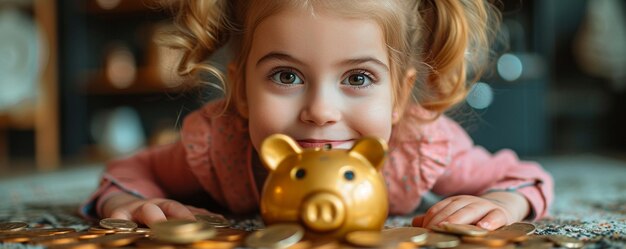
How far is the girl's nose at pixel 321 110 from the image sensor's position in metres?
0.63

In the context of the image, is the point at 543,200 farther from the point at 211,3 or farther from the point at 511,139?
the point at 511,139

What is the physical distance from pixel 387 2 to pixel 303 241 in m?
0.31

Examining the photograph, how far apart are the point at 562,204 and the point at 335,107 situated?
1.65 feet

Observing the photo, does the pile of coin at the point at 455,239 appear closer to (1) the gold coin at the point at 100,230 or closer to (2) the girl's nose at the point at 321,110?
(2) the girl's nose at the point at 321,110

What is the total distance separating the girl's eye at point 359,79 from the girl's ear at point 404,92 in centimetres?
10

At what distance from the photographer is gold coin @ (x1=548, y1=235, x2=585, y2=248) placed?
0.55 meters

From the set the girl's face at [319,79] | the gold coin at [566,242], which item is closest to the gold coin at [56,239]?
the girl's face at [319,79]

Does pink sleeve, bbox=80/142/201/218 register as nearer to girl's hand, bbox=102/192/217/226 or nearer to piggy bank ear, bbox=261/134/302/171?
girl's hand, bbox=102/192/217/226

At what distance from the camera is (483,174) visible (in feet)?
2.92

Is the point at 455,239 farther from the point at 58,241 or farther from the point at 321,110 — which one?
the point at 58,241

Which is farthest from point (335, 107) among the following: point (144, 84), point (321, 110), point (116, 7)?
point (116, 7)

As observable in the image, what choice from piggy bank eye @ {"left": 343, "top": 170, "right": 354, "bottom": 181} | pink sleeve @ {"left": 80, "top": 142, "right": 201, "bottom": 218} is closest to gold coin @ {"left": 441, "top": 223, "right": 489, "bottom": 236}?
piggy bank eye @ {"left": 343, "top": 170, "right": 354, "bottom": 181}

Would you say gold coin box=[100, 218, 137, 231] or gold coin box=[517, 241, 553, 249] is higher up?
gold coin box=[100, 218, 137, 231]

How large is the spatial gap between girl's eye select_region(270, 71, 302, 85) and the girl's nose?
0.03 metres
